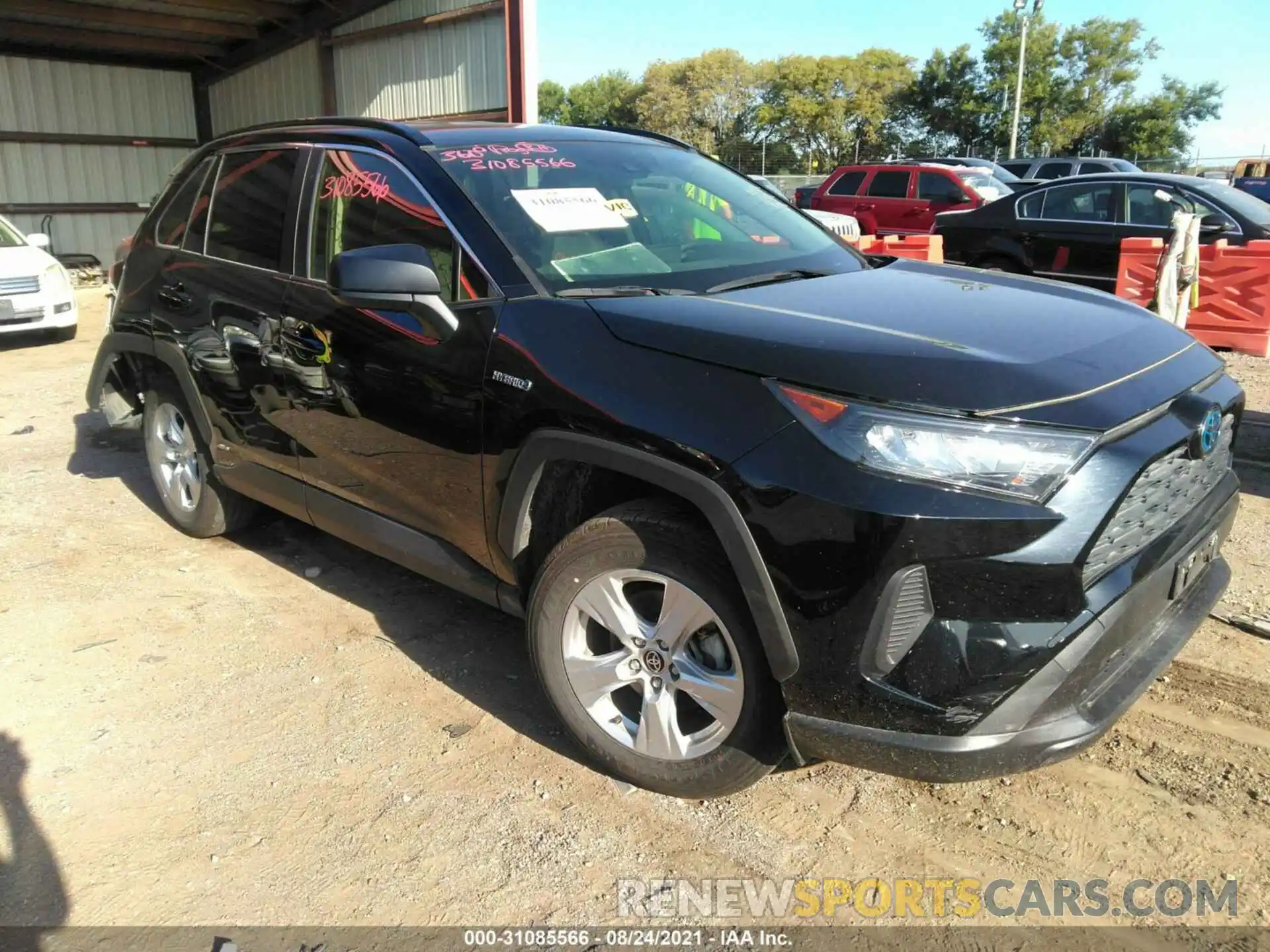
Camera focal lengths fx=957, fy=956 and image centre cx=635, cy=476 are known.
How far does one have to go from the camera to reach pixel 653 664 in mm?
2596

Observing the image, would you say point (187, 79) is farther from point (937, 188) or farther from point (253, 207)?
point (253, 207)

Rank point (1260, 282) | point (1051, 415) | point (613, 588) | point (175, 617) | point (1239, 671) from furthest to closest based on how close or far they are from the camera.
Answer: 1. point (1260, 282)
2. point (175, 617)
3. point (1239, 671)
4. point (613, 588)
5. point (1051, 415)

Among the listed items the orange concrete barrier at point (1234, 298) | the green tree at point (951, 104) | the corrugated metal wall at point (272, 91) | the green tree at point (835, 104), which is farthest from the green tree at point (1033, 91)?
the orange concrete barrier at point (1234, 298)

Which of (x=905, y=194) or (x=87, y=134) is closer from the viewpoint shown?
(x=905, y=194)

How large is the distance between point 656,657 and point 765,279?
4.16ft

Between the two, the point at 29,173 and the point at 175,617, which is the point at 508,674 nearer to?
the point at 175,617

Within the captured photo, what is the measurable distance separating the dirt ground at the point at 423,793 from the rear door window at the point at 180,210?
1.72m

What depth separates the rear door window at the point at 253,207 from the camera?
377 cm

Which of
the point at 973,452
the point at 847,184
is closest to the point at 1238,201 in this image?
the point at 847,184

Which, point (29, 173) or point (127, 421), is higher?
point (29, 173)

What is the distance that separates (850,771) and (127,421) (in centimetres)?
432

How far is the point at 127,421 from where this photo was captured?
5246mm

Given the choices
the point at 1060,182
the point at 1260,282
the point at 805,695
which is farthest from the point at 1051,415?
the point at 1060,182

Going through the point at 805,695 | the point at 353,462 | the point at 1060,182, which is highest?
the point at 1060,182
